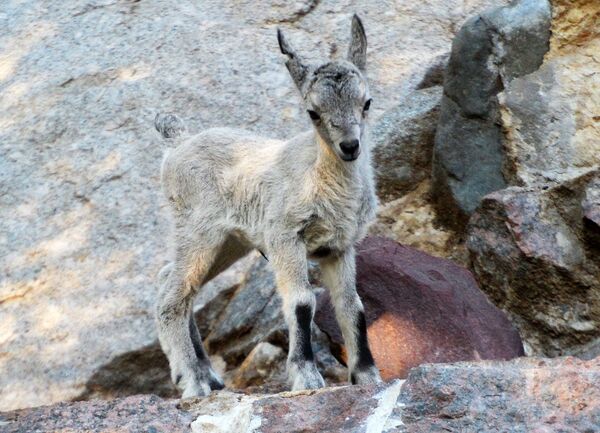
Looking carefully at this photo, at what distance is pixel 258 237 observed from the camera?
7305 mm

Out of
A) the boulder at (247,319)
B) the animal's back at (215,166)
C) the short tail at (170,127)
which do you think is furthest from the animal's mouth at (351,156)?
the short tail at (170,127)

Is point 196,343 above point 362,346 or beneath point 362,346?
beneath

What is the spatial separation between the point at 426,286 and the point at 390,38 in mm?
4936

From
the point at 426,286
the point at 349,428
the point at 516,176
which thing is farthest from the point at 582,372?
the point at 516,176

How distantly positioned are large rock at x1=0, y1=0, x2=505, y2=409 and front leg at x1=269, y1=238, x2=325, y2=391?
2.36 m

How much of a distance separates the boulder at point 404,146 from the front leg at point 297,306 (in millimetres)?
3213

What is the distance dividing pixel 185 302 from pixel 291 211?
3.89ft

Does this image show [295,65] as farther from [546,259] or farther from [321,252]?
[546,259]

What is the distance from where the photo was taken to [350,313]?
7.02m

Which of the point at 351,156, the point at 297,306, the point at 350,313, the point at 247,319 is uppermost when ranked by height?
the point at 351,156

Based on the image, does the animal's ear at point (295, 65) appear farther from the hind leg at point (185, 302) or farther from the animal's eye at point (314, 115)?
the hind leg at point (185, 302)

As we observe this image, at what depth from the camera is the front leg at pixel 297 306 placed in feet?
21.4

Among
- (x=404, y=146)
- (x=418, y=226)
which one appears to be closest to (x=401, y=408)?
(x=418, y=226)

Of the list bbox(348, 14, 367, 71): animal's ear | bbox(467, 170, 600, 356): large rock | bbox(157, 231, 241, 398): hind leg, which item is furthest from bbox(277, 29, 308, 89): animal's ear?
bbox(467, 170, 600, 356): large rock
